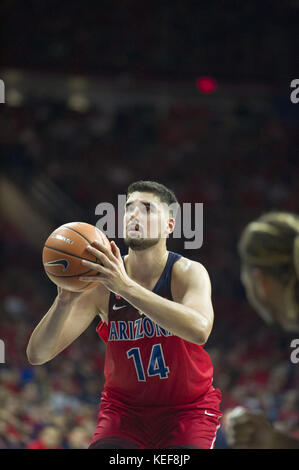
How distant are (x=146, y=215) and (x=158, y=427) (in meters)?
1.11

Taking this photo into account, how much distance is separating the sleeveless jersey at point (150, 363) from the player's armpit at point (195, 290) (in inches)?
2.1

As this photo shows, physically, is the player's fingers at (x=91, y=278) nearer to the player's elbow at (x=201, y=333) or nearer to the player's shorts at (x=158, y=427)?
the player's elbow at (x=201, y=333)

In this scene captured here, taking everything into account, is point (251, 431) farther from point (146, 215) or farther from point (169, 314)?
point (146, 215)

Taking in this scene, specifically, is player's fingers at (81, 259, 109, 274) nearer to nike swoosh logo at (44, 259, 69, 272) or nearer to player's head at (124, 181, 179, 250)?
nike swoosh logo at (44, 259, 69, 272)

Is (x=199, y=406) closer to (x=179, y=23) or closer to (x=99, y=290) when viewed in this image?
(x=99, y=290)

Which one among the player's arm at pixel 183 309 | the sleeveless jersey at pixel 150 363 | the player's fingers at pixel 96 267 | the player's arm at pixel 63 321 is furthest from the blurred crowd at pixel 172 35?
the player's fingers at pixel 96 267

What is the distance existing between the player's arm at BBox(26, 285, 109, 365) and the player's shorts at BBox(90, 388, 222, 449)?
0.45m

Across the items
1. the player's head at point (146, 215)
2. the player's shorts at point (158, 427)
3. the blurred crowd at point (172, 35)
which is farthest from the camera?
the blurred crowd at point (172, 35)

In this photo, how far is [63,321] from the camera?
3.42m

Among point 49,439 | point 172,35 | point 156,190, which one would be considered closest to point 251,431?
point 156,190

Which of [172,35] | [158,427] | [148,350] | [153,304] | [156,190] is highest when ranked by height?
[172,35]

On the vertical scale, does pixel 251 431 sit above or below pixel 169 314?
below

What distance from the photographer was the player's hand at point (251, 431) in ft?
5.74

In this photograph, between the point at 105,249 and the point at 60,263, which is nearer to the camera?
the point at 105,249
